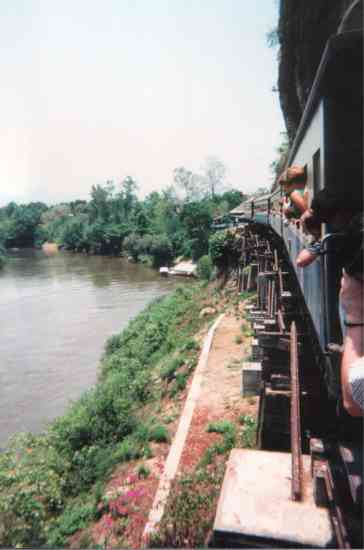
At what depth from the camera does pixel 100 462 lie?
10.7 meters

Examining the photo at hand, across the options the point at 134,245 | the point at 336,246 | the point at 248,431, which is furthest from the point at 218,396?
the point at 134,245

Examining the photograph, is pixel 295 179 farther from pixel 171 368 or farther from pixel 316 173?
pixel 171 368

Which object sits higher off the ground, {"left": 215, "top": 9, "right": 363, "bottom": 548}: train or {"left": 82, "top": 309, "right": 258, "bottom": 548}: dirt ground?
{"left": 215, "top": 9, "right": 363, "bottom": 548}: train

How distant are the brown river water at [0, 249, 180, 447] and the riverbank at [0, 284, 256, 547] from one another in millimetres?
3418

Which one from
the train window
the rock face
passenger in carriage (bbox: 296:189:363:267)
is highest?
the rock face

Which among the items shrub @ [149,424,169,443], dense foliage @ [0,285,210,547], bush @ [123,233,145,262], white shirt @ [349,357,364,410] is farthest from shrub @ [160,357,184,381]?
bush @ [123,233,145,262]

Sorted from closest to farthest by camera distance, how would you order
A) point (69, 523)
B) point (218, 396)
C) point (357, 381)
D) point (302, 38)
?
point (357, 381) < point (69, 523) < point (218, 396) < point (302, 38)

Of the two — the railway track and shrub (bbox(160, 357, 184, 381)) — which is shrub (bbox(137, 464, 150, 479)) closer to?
the railway track

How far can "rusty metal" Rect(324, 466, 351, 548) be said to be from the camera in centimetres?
268

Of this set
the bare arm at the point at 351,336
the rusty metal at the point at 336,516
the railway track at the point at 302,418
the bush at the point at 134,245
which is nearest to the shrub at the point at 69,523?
the railway track at the point at 302,418

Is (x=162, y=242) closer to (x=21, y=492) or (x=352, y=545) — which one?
(x=21, y=492)

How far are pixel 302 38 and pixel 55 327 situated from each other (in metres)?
23.0

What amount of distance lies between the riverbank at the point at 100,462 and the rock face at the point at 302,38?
12.2 m

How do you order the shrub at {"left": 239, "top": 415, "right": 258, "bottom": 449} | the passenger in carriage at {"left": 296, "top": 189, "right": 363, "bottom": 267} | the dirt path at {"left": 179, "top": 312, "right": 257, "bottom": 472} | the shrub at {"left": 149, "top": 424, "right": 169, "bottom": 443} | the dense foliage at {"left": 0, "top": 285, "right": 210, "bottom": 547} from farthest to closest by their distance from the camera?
the shrub at {"left": 149, "top": 424, "right": 169, "bottom": 443} < the dirt path at {"left": 179, "top": 312, "right": 257, "bottom": 472} < the dense foliage at {"left": 0, "top": 285, "right": 210, "bottom": 547} < the shrub at {"left": 239, "top": 415, "right": 258, "bottom": 449} < the passenger in carriage at {"left": 296, "top": 189, "right": 363, "bottom": 267}
